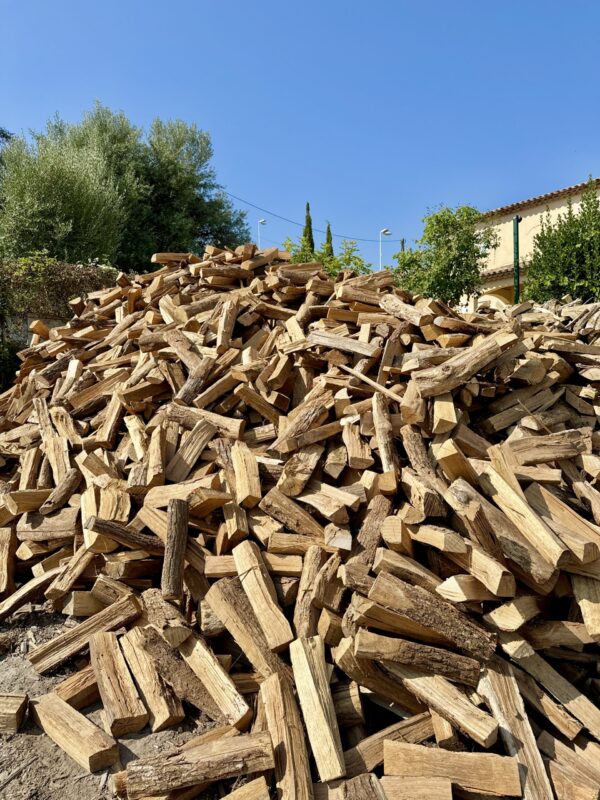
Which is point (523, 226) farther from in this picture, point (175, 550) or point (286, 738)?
point (286, 738)

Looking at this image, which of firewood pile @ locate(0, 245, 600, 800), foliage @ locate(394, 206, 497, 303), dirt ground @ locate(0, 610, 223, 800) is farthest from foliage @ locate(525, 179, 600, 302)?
dirt ground @ locate(0, 610, 223, 800)

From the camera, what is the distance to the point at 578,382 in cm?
420

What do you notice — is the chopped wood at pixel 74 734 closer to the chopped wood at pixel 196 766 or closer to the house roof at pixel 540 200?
the chopped wood at pixel 196 766

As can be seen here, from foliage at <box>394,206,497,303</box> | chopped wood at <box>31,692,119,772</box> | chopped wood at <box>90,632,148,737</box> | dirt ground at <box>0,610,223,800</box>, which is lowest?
dirt ground at <box>0,610,223,800</box>

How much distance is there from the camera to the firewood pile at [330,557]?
2264 millimetres

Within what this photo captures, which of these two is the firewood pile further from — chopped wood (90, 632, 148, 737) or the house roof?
the house roof

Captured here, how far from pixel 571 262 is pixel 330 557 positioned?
13645 mm

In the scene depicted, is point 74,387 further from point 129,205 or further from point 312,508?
point 129,205

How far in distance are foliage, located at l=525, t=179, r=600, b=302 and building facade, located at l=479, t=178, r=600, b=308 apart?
25.0 feet

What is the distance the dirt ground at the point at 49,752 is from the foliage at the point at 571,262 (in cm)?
1378

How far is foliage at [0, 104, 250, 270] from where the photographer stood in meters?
14.8

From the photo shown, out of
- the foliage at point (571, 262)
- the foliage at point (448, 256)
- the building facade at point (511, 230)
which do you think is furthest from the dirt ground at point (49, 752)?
the building facade at point (511, 230)

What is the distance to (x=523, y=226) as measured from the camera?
24.4 m

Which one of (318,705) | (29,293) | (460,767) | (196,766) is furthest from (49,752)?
(29,293)
